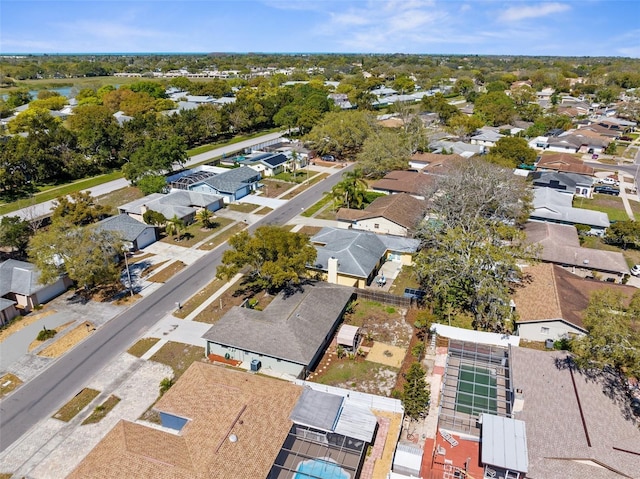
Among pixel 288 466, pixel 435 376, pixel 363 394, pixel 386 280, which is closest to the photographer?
pixel 288 466

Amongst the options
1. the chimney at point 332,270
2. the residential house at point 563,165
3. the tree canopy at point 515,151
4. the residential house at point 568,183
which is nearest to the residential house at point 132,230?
the chimney at point 332,270

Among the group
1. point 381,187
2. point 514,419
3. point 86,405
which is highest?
point 381,187

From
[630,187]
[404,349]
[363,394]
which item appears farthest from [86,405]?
[630,187]

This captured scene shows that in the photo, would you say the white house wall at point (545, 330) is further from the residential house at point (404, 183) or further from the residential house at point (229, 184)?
the residential house at point (229, 184)

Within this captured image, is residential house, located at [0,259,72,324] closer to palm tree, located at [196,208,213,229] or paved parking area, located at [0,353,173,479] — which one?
paved parking area, located at [0,353,173,479]

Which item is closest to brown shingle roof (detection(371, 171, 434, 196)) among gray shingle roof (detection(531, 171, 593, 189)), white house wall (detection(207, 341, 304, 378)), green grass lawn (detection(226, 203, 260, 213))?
gray shingle roof (detection(531, 171, 593, 189))

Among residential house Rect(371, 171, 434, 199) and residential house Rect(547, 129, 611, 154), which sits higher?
residential house Rect(547, 129, 611, 154)

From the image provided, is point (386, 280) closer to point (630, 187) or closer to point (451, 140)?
point (630, 187)

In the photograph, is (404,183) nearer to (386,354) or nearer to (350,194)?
(350,194)
